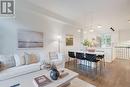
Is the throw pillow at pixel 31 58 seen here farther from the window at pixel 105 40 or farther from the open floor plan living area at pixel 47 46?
the window at pixel 105 40

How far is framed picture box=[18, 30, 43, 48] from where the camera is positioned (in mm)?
3937

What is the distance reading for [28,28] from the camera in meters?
4.18

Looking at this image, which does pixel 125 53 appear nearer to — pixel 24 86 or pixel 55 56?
pixel 55 56

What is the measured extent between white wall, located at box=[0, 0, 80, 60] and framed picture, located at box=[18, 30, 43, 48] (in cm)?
17

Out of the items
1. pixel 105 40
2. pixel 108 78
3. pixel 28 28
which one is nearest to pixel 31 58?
pixel 28 28

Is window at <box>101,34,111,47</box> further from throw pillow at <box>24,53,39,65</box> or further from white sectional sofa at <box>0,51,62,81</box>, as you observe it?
white sectional sofa at <box>0,51,62,81</box>

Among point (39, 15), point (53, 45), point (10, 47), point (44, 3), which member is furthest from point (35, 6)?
point (53, 45)

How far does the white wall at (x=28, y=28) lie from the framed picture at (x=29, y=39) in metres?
0.17

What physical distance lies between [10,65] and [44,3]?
7.90ft

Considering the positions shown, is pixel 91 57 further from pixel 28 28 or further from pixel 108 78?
pixel 28 28

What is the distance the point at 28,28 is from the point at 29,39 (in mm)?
474

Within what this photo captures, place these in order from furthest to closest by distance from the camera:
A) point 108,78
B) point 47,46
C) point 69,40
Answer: point 69,40 < point 47,46 < point 108,78

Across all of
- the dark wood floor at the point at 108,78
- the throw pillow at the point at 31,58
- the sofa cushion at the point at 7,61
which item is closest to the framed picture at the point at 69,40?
the dark wood floor at the point at 108,78

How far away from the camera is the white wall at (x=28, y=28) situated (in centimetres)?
355
